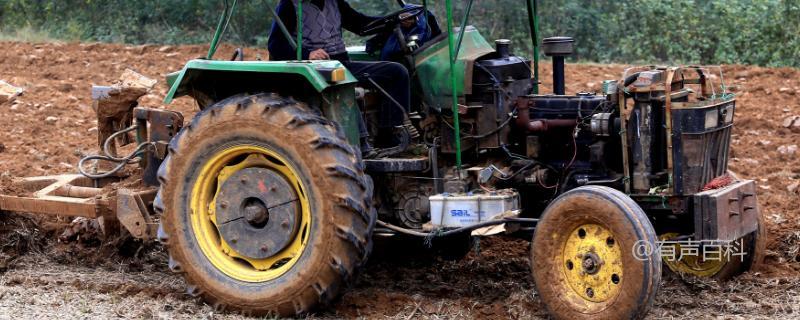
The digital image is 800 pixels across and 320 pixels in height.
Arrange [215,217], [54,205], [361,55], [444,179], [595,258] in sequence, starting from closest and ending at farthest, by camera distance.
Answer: [595,258]
[215,217]
[444,179]
[54,205]
[361,55]

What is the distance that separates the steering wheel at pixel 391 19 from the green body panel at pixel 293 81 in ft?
2.85

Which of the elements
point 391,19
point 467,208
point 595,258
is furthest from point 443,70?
point 595,258

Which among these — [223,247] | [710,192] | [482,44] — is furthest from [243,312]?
[710,192]

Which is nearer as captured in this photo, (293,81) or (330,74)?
(330,74)

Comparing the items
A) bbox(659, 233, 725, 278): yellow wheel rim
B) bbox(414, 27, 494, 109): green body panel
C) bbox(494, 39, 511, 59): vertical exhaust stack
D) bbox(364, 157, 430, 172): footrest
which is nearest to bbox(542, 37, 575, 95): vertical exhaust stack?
bbox(494, 39, 511, 59): vertical exhaust stack

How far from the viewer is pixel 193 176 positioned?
7148mm

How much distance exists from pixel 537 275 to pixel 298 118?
5.31 ft

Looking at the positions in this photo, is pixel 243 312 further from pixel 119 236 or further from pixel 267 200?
pixel 119 236

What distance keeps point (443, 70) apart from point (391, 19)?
2.18 feet

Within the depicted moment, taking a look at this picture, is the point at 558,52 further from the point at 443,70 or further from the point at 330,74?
the point at 330,74

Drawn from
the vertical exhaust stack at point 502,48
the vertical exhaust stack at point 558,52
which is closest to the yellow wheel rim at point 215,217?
the vertical exhaust stack at point 502,48

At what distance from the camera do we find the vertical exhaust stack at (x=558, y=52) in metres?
7.86

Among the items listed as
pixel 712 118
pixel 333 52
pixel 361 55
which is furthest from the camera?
pixel 361 55

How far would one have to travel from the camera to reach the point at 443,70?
748 centimetres
